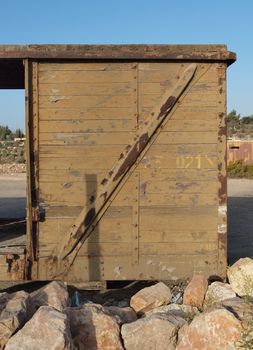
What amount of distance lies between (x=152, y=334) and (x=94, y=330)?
487 mm

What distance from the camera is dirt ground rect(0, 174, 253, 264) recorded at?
8422mm

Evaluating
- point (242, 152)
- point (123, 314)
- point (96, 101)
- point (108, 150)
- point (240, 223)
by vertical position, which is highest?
point (96, 101)

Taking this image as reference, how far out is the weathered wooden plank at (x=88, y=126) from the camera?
5201 millimetres

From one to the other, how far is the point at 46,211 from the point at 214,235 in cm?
207

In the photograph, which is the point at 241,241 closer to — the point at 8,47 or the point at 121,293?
the point at 121,293

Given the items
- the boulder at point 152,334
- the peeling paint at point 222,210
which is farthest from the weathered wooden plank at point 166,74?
the boulder at point 152,334

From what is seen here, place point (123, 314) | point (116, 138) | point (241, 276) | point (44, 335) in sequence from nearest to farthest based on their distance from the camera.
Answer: point (44, 335)
point (123, 314)
point (241, 276)
point (116, 138)

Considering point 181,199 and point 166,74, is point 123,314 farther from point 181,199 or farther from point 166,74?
point 166,74

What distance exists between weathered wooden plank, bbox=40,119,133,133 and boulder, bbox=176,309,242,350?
2.53 m

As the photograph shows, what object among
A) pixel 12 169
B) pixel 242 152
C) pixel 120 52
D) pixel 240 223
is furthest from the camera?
pixel 12 169

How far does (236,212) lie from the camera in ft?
43.6

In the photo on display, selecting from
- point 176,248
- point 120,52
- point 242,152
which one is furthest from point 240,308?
point 242,152

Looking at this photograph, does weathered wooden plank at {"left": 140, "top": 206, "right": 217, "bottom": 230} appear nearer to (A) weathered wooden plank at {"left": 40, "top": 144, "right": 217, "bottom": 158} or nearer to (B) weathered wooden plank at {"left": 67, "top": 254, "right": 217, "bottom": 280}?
(B) weathered wooden plank at {"left": 67, "top": 254, "right": 217, "bottom": 280}

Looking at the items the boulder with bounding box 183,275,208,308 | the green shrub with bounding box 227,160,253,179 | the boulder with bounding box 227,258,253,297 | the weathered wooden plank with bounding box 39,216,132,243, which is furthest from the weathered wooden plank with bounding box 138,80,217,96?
the green shrub with bounding box 227,160,253,179
